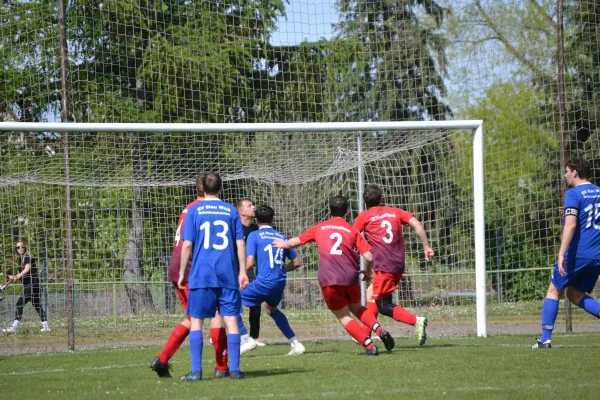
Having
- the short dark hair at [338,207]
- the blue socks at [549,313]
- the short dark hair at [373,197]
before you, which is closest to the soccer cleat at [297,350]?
the short dark hair at [338,207]

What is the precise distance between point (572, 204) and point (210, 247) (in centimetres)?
444

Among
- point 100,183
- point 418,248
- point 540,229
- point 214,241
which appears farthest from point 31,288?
point 540,229

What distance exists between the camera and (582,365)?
8.50 metres

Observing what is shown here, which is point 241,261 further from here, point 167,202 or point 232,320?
point 167,202

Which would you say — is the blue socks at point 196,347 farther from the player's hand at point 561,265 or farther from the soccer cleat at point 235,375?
the player's hand at point 561,265

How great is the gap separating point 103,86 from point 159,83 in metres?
1.03

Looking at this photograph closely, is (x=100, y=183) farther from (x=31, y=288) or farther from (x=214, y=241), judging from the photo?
(x=214, y=241)

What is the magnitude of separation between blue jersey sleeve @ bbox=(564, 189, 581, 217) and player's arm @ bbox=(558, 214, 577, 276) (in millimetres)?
48

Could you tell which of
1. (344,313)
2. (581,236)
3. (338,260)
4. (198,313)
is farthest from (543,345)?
(198,313)

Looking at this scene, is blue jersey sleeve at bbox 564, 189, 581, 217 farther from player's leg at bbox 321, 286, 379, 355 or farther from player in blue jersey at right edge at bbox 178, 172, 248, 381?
player in blue jersey at right edge at bbox 178, 172, 248, 381

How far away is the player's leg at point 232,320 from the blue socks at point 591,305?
4464 mm

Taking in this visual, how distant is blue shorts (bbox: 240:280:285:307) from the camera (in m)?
11.0

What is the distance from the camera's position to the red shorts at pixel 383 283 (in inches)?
433

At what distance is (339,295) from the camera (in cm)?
984
